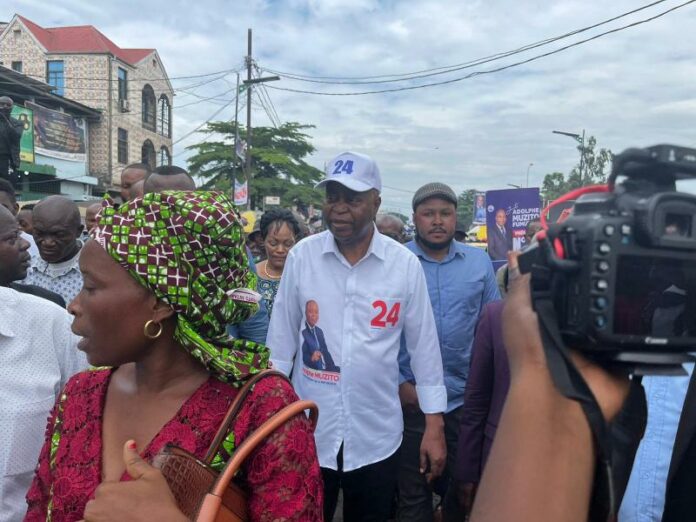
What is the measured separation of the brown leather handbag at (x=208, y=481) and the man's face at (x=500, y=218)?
20.2ft

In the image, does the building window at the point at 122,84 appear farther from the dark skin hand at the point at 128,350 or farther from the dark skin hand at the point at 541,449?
the dark skin hand at the point at 541,449

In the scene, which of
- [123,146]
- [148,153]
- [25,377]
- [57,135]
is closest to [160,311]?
[25,377]

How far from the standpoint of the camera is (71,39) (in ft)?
105

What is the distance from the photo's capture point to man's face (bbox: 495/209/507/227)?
23.4ft

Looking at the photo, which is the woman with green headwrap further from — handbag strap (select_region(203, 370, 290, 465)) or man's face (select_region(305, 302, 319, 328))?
man's face (select_region(305, 302, 319, 328))

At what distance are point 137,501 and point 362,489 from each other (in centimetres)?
172

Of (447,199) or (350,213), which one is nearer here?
(350,213)

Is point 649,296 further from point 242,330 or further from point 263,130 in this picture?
point 263,130

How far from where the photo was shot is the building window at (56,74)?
103ft

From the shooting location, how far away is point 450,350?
3545 mm

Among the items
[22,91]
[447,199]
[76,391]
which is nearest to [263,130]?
[22,91]

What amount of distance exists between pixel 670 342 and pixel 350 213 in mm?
2227

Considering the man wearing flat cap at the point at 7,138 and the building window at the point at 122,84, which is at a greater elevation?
the building window at the point at 122,84

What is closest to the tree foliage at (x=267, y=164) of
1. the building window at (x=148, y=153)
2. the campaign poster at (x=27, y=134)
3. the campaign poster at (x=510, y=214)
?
the building window at (x=148, y=153)
